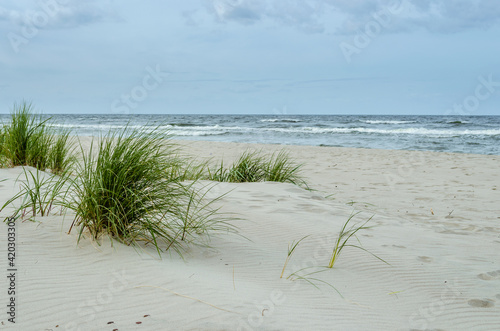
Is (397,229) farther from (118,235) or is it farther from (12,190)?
(12,190)

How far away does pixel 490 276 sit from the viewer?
343 cm

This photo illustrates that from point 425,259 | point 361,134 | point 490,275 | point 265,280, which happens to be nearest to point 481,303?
point 490,275

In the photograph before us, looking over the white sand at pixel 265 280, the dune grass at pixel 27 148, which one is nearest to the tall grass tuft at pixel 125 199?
the white sand at pixel 265 280

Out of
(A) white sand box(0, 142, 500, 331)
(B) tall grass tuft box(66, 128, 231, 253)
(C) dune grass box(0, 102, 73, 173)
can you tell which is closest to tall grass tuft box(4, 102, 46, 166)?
(C) dune grass box(0, 102, 73, 173)

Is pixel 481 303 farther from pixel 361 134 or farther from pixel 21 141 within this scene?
pixel 361 134

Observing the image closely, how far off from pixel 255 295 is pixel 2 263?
1.68m

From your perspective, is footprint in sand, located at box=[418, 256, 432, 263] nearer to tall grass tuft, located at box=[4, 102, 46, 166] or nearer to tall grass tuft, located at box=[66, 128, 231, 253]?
tall grass tuft, located at box=[66, 128, 231, 253]

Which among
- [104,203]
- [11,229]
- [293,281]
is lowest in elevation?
[293,281]

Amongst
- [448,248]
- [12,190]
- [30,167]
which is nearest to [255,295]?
[448,248]

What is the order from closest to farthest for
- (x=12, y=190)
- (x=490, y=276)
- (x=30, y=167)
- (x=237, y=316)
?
(x=237, y=316) → (x=490, y=276) → (x=12, y=190) → (x=30, y=167)

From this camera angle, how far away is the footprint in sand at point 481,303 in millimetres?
2895

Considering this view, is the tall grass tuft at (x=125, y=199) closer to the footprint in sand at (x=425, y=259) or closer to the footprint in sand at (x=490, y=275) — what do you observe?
the footprint in sand at (x=425, y=259)

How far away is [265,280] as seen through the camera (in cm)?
307

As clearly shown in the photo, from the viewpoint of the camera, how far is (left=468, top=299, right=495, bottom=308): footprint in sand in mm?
2895
